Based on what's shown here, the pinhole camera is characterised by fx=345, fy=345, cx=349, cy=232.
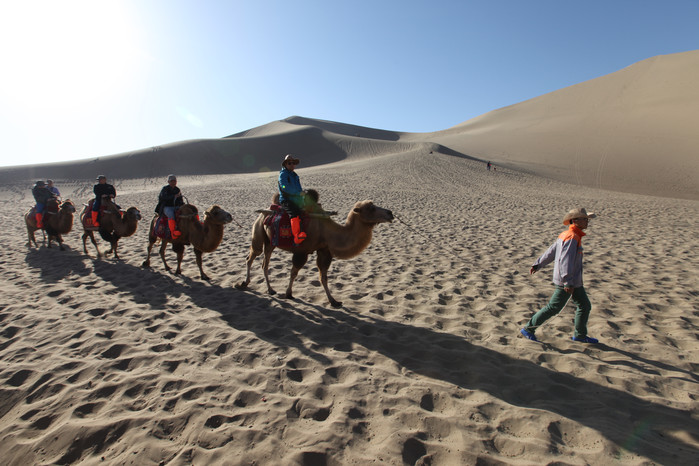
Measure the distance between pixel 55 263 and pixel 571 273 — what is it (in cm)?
1061

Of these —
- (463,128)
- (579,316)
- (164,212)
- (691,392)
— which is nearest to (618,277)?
(579,316)

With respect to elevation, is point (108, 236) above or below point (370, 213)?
below

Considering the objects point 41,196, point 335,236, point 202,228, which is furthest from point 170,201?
point 41,196

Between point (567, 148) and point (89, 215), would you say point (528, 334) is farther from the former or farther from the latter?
point (567, 148)

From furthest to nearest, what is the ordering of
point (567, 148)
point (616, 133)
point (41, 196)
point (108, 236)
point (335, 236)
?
point (616, 133) → point (567, 148) → point (41, 196) → point (108, 236) → point (335, 236)

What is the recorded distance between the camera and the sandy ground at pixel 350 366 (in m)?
2.73

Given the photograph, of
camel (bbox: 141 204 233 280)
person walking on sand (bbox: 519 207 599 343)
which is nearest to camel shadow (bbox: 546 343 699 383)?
person walking on sand (bbox: 519 207 599 343)

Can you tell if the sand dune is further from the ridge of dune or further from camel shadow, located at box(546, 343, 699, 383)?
camel shadow, located at box(546, 343, 699, 383)

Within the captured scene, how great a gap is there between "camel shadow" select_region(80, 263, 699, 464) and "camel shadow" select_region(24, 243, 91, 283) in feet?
6.62

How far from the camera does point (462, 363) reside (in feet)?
12.9

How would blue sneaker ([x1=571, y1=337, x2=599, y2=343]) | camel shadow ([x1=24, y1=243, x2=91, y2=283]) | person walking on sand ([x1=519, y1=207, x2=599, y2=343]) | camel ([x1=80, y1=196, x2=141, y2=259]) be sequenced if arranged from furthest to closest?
camel ([x1=80, y1=196, x2=141, y2=259]) → camel shadow ([x1=24, y1=243, x2=91, y2=283]) → blue sneaker ([x1=571, y1=337, x2=599, y2=343]) → person walking on sand ([x1=519, y1=207, x2=599, y2=343])

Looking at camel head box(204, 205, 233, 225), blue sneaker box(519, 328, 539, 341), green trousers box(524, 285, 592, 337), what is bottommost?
blue sneaker box(519, 328, 539, 341)

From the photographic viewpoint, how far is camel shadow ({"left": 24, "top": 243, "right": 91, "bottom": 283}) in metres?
7.38

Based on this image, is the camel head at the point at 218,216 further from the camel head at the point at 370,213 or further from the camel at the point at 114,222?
the camel at the point at 114,222
